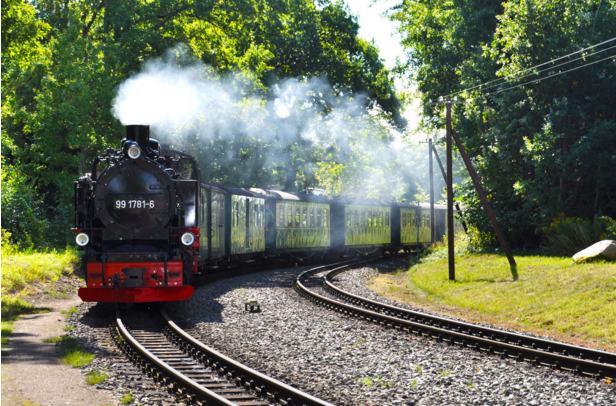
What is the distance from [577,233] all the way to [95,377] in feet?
53.3

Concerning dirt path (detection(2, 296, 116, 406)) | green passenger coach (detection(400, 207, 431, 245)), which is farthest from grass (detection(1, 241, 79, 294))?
green passenger coach (detection(400, 207, 431, 245))

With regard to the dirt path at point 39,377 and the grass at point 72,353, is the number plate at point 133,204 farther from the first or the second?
the grass at point 72,353

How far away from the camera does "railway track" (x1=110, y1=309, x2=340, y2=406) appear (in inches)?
257

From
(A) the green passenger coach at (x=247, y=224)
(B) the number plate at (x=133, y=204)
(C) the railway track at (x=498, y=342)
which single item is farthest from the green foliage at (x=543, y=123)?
(B) the number plate at (x=133, y=204)

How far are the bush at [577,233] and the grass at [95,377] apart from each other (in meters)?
15.8

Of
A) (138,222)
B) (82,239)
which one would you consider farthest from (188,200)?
(82,239)

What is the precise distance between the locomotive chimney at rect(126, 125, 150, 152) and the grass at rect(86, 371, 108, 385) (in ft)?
18.1

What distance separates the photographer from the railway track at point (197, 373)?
6.52 meters

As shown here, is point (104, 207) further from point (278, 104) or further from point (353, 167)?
point (353, 167)

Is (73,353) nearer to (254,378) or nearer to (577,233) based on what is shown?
(254,378)

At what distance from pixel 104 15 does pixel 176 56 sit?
143 inches

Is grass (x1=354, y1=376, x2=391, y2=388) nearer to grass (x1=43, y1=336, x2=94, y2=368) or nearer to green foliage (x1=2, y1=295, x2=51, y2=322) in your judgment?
grass (x1=43, y1=336, x2=94, y2=368)

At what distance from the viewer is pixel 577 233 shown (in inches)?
771

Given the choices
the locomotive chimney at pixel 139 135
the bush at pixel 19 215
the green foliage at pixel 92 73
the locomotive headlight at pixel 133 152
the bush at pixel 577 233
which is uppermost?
the green foliage at pixel 92 73
